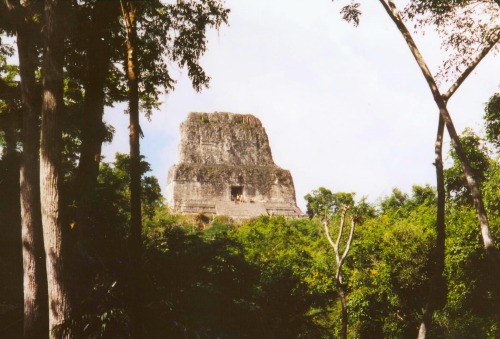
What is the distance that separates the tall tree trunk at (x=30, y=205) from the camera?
7.49 m

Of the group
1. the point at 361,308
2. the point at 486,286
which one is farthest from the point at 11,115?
the point at 486,286

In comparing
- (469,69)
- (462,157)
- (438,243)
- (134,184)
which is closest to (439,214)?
(438,243)

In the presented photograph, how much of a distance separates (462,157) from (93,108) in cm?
771

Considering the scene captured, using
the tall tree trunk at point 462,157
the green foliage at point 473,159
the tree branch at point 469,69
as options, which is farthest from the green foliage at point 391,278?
the tree branch at point 469,69

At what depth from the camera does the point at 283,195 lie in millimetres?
36438

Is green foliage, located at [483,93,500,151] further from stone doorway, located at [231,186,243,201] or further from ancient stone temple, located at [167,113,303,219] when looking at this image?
stone doorway, located at [231,186,243,201]

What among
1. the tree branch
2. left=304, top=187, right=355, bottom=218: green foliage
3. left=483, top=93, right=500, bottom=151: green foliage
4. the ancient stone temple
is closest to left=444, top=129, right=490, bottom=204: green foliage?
left=483, top=93, right=500, bottom=151: green foliage

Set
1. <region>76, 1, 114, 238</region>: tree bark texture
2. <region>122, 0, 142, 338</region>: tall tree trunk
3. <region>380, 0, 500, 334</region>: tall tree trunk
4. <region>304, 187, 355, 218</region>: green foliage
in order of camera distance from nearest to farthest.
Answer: <region>122, 0, 142, 338</region>: tall tree trunk < <region>380, 0, 500, 334</region>: tall tree trunk < <region>76, 1, 114, 238</region>: tree bark texture < <region>304, 187, 355, 218</region>: green foliage

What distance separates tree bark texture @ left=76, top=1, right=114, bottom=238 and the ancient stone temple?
22.8 meters

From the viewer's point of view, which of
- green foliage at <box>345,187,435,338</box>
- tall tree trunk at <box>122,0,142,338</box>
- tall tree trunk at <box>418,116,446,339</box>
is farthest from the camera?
green foliage at <box>345,187,435,338</box>

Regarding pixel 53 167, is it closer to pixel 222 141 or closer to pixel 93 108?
pixel 93 108

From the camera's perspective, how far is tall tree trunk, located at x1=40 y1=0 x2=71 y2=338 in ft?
21.9

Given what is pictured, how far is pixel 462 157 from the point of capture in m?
8.03

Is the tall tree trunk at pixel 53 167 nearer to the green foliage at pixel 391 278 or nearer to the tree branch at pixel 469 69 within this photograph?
the tree branch at pixel 469 69
